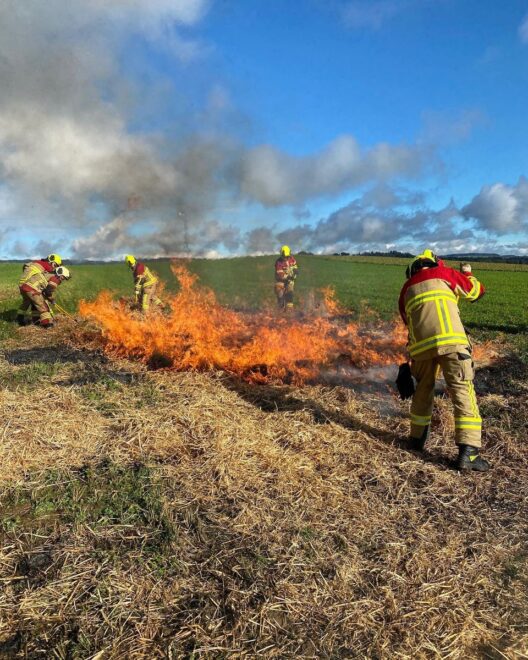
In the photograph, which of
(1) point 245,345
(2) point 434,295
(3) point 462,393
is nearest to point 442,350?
(3) point 462,393

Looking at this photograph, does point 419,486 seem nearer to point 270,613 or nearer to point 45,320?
point 270,613

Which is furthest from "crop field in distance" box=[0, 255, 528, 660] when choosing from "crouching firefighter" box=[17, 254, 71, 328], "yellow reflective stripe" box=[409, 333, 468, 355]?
"crouching firefighter" box=[17, 254, 71, 328]

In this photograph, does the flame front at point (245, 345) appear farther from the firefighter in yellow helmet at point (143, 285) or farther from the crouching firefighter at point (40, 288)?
the crouching firefighter at point (40, 288)

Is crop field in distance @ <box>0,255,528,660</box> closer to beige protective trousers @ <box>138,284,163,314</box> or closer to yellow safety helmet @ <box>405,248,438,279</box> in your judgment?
yellow safety helmet @ <box>405,248,438,279</box>

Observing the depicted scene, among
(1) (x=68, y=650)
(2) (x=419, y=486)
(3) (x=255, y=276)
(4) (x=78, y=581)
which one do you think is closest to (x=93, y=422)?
(4) (x=78, y=581)

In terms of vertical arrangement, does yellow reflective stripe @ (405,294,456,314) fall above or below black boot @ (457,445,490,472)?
above

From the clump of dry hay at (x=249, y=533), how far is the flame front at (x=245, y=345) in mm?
1524

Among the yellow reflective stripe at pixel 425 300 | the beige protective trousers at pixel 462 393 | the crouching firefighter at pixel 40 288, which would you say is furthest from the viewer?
Result: the crouching firefighter at pixel 40 288

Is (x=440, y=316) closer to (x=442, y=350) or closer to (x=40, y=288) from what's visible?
(x=442, y=350)

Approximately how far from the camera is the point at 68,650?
241 centimetres

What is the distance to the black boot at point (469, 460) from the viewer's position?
450 centimetres

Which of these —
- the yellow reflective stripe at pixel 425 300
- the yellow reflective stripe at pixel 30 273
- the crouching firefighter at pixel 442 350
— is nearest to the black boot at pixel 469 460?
the crouching firefighter at pixel 442 350

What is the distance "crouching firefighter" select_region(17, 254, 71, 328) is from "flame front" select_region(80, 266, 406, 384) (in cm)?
260

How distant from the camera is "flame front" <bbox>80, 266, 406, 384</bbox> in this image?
741 cm
